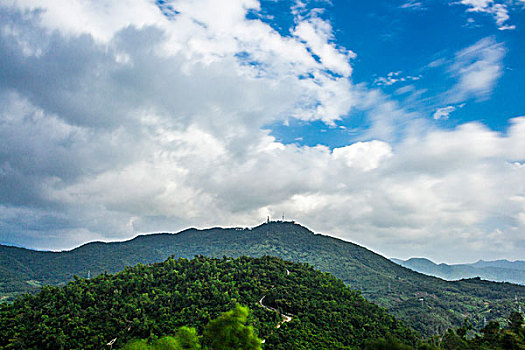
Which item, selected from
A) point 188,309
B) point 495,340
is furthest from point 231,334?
point 495,340

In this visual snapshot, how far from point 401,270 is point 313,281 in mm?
146235

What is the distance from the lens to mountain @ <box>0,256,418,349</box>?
4078 cm

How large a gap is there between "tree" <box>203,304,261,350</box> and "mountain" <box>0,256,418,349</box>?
8401 mm

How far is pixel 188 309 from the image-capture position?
46125 mm

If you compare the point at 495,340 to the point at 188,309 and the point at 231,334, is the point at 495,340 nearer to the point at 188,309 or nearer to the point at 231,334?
the point at 231,334

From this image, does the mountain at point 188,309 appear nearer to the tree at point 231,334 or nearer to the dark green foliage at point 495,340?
the dark green foliage at point 495,340

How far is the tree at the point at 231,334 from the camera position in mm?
33781

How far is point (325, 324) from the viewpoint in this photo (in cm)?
4841

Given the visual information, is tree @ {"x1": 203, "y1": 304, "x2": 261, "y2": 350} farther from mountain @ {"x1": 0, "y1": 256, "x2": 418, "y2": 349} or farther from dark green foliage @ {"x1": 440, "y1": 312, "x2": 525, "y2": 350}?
dark green foliage @ {"x1": 440, "y1": 312, "x2": 525, "y2": 350}

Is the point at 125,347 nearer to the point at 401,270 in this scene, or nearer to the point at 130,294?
the point at 130,294

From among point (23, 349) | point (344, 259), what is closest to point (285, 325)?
point (23, 349)

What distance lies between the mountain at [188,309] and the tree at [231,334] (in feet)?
27.6

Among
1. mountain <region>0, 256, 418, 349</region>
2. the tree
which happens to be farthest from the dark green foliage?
the tree

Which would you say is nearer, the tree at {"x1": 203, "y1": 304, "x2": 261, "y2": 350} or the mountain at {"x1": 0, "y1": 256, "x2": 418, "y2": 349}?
the tree at {"x1": 203, "y1": 304, "x2": 261, "y2": 350}
